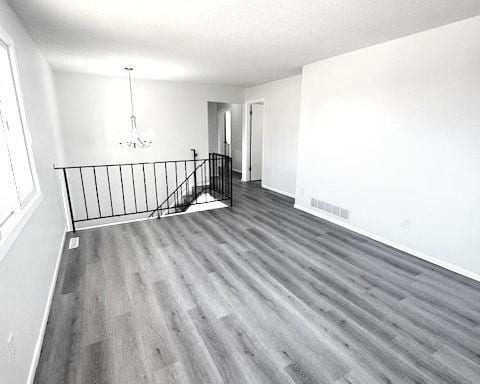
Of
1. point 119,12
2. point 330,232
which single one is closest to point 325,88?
point 330,232

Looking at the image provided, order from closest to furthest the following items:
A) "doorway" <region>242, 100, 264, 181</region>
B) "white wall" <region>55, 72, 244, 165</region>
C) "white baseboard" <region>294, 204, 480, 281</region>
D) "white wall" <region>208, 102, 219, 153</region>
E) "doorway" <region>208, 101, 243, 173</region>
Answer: "white baseboard" <region>294, 204, 480, 281</region>, "white wall" <region>55, 72, 244, 165</region>, "doorway" <region>242, 100, 264, 181</region>, "doorway" <region>208, 101, 243, 173</region>, "white wall" <region>208, 102, 219, 153</region>

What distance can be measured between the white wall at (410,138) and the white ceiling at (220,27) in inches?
10.4

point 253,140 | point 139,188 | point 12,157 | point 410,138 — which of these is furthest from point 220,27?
point 253,140

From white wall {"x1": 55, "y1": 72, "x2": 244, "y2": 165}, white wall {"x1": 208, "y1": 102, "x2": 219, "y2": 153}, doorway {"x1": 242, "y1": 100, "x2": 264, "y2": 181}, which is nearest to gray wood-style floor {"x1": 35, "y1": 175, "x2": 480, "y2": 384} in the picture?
white wall {"x1": 55, "y1": 72, "x2": 244, "y2": 165}

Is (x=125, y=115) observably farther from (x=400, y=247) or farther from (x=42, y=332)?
(x=400, y=247)

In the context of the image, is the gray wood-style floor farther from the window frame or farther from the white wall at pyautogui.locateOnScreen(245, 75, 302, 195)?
the white wall at pyautogui.locateOnScreen(245, 75, 302, 195)

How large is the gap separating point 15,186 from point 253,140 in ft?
19.2

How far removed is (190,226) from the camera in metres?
4.09

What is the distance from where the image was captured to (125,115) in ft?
18.7

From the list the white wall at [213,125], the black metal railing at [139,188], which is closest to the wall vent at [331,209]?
the black metal railing at [139,188]

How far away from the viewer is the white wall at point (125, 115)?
5.24 meters

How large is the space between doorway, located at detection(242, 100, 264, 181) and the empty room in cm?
201

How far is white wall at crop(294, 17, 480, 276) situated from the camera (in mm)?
2686

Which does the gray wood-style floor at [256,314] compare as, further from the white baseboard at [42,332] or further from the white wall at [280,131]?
the white wall at [280,131]
